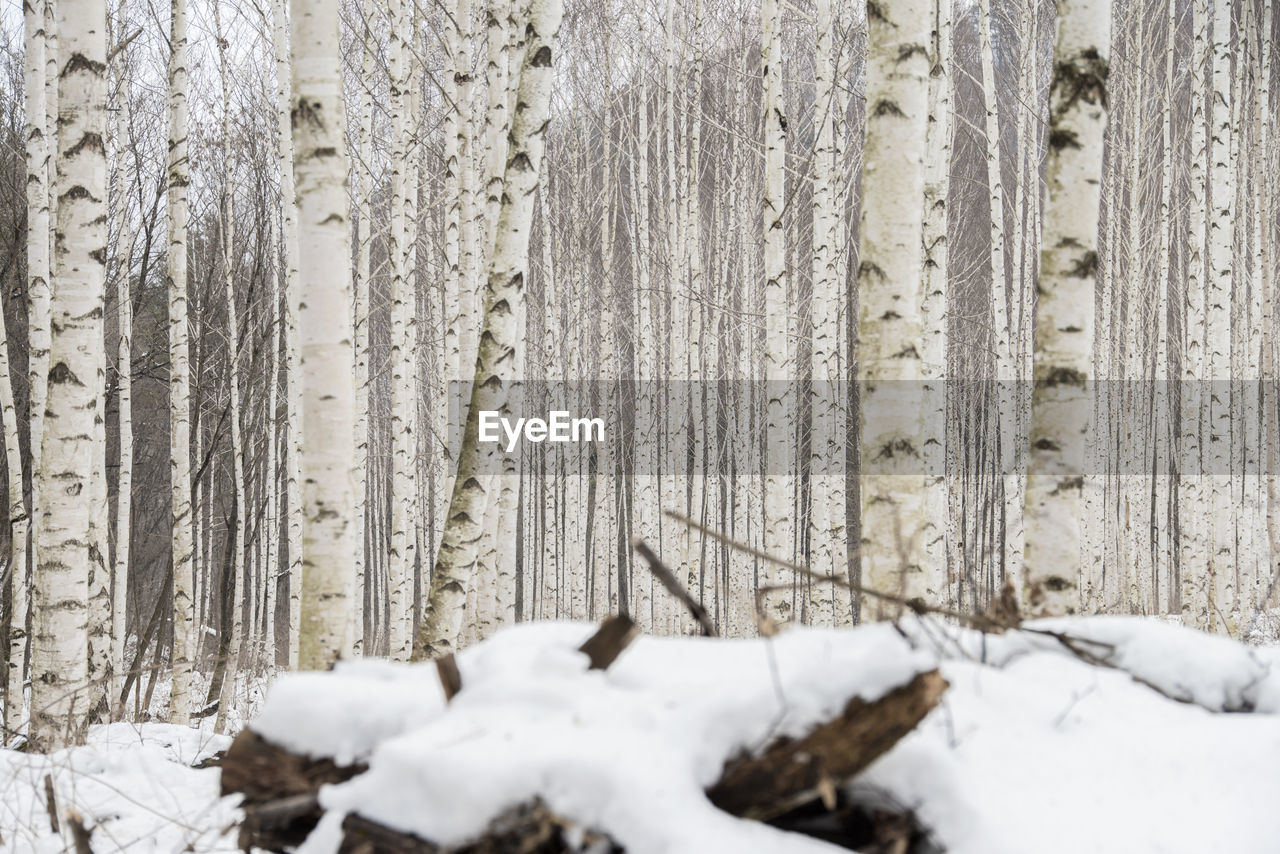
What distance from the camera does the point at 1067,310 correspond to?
3.05m

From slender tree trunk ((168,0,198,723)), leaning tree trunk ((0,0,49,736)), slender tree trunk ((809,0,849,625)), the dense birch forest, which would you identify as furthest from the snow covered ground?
slender tree trunk ((168,0,198,723))

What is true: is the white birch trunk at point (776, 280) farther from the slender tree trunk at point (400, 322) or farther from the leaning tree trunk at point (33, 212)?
the leaning tree trunk at point (33, 212)

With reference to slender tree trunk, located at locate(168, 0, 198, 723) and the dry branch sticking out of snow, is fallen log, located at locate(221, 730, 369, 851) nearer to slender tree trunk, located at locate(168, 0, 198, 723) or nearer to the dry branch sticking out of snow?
the dry branch sticking out of snow

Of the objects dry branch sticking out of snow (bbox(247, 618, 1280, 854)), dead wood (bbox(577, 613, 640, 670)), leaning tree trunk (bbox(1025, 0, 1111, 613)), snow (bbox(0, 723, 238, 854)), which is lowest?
snow (bbox(0, 723, 238, 854))

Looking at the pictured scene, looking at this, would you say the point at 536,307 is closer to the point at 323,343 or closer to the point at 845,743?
the point at 323,343

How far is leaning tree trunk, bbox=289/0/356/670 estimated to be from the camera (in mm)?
3096

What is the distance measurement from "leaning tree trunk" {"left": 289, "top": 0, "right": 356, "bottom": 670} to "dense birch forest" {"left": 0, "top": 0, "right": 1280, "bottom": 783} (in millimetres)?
13

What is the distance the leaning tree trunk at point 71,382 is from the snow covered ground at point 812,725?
2.90 metres

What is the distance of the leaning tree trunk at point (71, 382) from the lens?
3867 millimetres

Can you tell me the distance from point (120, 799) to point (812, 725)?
2.96 metres

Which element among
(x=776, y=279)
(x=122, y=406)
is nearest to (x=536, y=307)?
(x=122, y=406)

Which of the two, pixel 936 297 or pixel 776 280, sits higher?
pixel 776 280

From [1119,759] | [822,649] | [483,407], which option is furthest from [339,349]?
[1119,759]

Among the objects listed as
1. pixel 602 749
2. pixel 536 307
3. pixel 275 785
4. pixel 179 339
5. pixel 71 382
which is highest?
pixel 536 307
